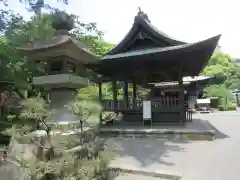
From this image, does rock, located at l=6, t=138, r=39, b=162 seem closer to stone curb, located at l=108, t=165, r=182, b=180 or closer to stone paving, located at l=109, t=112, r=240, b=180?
stone curb, located at l=108, t=165, r=182, b=180

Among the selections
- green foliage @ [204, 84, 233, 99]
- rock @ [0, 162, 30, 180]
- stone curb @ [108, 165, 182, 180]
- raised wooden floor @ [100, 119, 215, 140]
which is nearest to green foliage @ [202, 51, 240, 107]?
green foliage @ [204, 84, 233, 99]

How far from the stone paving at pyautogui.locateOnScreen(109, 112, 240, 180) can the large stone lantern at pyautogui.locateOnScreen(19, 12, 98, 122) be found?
2.13 metres

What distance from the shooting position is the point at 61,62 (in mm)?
6531

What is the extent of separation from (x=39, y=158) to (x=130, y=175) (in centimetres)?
204

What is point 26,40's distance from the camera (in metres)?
7.73

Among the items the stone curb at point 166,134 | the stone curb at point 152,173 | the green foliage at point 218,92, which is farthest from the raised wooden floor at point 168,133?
the green foliage at point 218,92

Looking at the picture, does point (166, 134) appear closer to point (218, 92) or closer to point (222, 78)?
point (218, 92)

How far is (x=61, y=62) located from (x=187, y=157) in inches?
175

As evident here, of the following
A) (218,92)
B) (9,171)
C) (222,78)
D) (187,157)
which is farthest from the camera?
(222,78)

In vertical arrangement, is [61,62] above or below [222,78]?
below

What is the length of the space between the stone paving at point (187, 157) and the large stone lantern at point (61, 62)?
2130 millimetres

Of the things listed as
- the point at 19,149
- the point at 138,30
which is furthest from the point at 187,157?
the point at 138,30

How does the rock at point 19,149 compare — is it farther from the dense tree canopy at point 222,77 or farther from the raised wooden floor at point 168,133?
the dense tree canopy at point 222,77

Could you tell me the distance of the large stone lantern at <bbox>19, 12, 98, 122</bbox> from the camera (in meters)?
6.02
